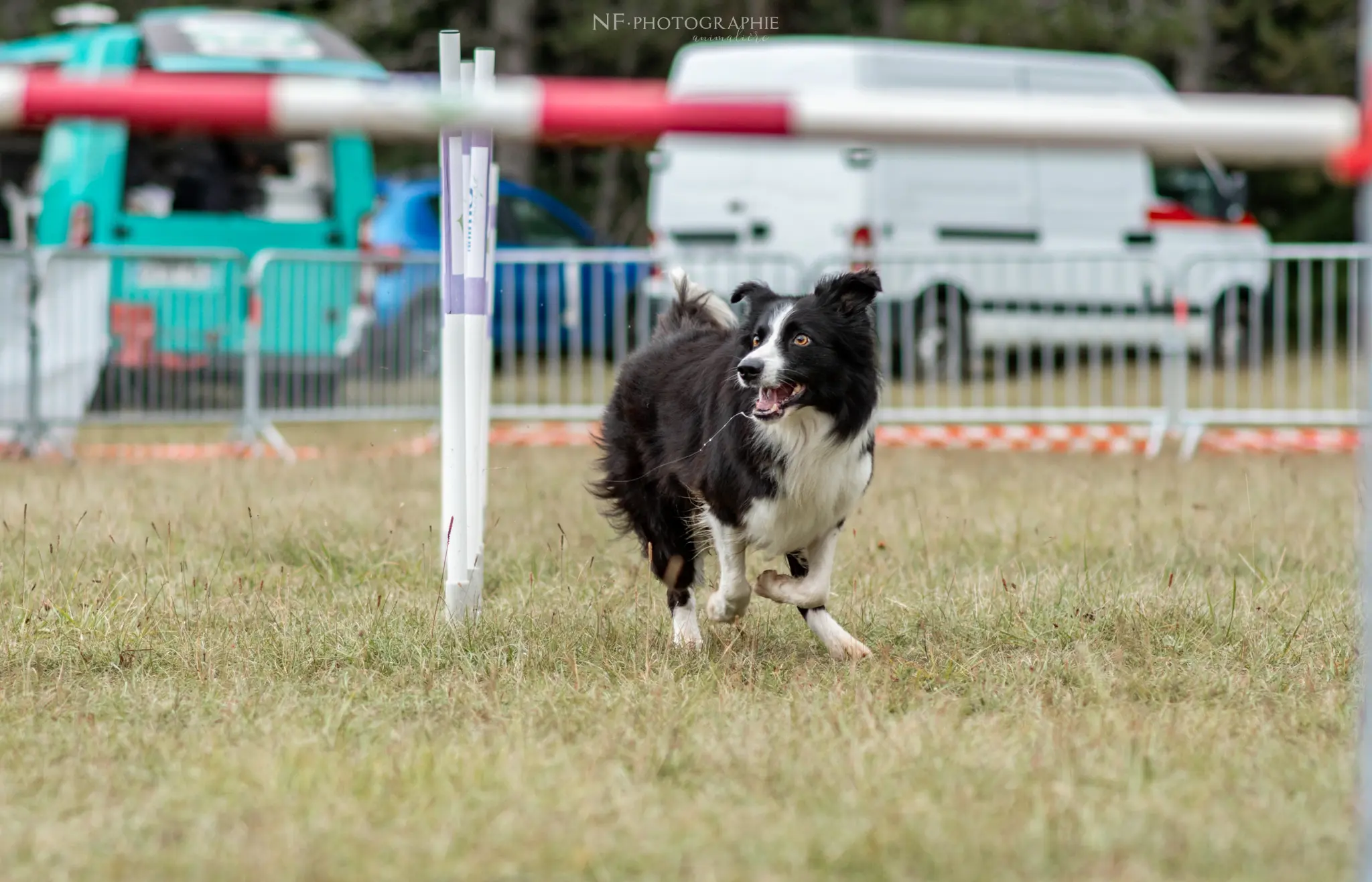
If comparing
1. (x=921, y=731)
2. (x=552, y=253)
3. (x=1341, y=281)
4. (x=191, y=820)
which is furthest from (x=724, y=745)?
(x=1341, y=281)

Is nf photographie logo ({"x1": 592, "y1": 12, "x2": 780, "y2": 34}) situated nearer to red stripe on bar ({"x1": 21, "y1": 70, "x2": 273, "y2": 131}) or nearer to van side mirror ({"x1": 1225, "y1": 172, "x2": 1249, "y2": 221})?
van side mirror ({"x1": 1225, "y1": 172, "x2": 1249, "y2": 221})

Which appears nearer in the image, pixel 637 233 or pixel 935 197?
pixel 935 197

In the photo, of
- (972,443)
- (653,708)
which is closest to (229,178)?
(972,443)

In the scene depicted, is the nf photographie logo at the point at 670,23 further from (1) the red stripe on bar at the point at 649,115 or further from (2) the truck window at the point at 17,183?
(1) the red stripe on bar at the point at 649,115

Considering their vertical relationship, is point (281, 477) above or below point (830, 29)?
below

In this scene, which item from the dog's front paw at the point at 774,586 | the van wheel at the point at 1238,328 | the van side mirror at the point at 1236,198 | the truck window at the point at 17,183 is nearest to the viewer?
the dog's front paw at the point at 774,586

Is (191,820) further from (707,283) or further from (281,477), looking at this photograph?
(707,283)

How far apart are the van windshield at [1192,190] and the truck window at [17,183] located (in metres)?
11.6

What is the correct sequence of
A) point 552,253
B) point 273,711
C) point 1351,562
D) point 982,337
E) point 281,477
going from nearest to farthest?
point 273,711, point 1351,562, point 281,477, point 552,253, point 982,337

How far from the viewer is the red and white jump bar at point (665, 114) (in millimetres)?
2746

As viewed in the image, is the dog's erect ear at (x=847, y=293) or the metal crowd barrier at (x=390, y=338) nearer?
the dog's erect ear at (x=847, y=293)

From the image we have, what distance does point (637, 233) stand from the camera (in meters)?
27.4

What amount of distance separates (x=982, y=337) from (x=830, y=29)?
12338mm

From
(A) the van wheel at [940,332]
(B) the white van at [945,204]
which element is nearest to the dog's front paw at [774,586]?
(A) the van wheel at [940,332]
